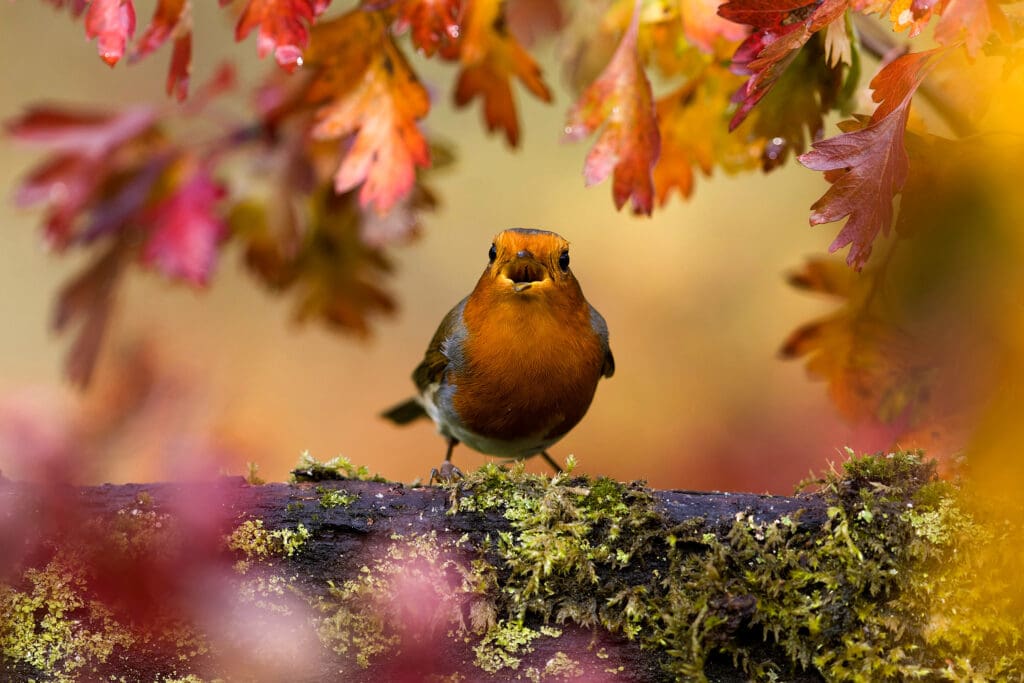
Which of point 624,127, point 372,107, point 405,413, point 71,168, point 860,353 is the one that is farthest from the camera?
point 405,413

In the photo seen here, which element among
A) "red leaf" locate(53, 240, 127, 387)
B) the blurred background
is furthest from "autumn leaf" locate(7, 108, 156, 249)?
the blurred background

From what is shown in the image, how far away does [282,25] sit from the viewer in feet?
7.01

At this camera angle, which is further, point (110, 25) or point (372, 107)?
point (372, 107)

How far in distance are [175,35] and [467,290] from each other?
10.4ft

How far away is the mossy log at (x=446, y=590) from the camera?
1.94 meters

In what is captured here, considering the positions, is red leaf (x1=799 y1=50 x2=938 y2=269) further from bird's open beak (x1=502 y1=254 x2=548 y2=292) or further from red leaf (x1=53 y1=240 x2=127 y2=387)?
red leaf (x1=53 y1=240 x2=127 y2=387)

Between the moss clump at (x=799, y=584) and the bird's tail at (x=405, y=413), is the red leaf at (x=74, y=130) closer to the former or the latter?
A: the bird's tail at (x=405, y=413)

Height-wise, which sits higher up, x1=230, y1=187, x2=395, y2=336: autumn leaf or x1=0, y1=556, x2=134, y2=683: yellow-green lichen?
x1=230, y1=187, x2=395, y2=336: autumn leaf

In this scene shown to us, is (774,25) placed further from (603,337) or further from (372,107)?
(603,337)

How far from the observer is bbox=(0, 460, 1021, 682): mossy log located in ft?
6.35

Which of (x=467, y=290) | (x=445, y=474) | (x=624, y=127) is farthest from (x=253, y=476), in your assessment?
(x=467, y=290)

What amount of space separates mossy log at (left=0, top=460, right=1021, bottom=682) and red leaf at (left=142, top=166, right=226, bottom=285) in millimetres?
1119

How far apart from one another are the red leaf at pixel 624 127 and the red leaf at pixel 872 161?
1.81 feet

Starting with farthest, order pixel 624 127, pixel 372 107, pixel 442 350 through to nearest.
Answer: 1. pixel 442 350
2. pixel 372 107
3. pixel 624 127
